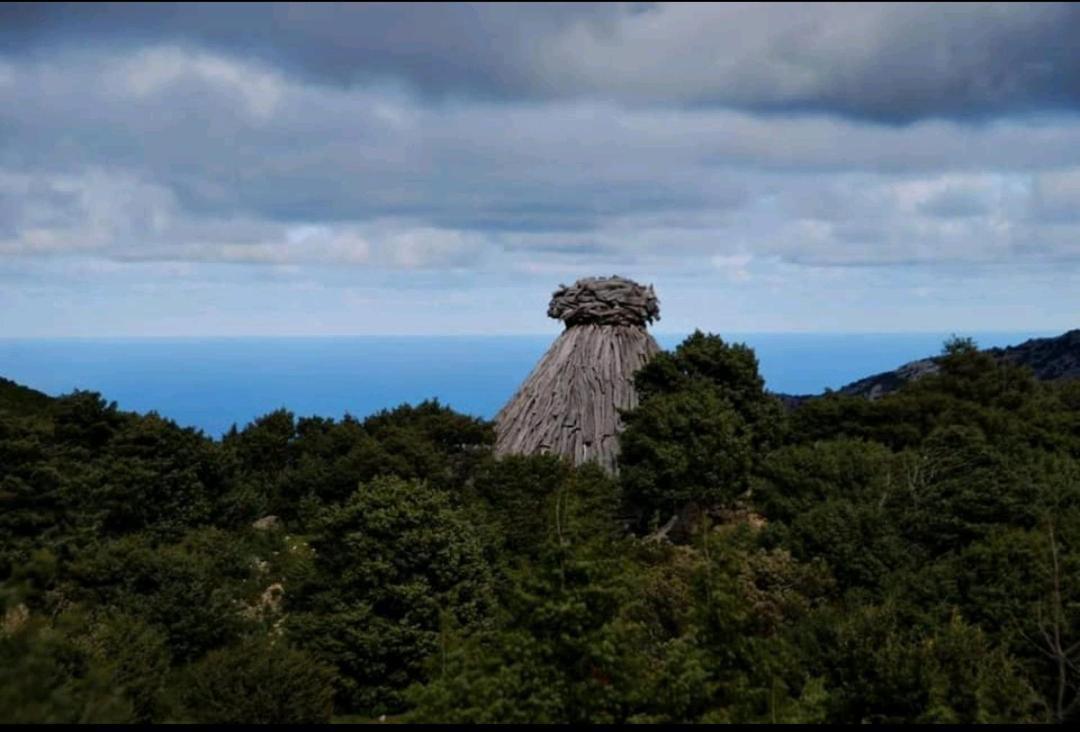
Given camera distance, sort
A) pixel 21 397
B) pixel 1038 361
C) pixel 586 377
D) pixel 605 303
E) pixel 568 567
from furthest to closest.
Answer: pixel 1038 361, pixel 21 397, pixel 605 303, pixel 586 377, pixel 568 567

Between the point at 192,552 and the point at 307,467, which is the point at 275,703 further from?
the point at 307,467

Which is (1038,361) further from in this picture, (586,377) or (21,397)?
(21,397)

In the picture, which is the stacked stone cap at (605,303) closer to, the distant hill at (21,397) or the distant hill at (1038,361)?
the distant hill at (21,397)

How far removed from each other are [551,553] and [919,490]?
1229 cm

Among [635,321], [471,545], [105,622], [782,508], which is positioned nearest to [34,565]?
[105,622]

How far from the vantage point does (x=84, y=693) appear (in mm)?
9320

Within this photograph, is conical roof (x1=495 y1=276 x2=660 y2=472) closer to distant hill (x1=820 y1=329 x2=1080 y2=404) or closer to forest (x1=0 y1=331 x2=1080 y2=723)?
forest (x1=0 y1=331 x2=1080 y2=723)

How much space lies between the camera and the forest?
9758mm

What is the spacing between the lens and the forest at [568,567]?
9758mm

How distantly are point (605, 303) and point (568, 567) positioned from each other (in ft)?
62.1

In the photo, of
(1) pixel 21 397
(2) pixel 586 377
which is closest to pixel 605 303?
(2) pixel 586 377

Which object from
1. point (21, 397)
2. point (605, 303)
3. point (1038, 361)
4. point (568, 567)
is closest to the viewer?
point (568, 567)

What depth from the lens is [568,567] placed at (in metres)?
9.96

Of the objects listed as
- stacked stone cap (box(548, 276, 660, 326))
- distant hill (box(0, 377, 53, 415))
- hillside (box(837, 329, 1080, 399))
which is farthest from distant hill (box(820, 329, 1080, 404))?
distant hill (box(0, 377, 53, 415))
